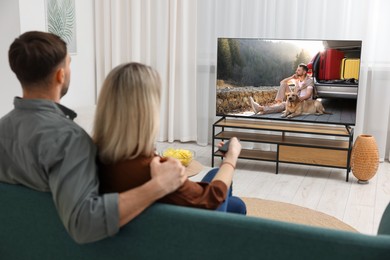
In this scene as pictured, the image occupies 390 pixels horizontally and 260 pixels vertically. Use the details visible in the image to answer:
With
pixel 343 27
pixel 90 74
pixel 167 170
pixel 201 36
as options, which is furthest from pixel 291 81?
pixel 167 170

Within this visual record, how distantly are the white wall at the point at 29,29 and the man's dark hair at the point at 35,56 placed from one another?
112 inches

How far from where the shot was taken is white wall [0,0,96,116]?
13.5 feet

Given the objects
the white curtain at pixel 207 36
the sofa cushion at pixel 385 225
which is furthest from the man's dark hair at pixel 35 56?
the white curtain at pixel 207 36

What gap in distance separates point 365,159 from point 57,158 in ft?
10.6

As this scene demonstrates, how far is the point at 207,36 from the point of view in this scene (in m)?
5.21

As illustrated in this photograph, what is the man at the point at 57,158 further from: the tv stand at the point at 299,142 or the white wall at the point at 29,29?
the tv stand at the point at 299,142

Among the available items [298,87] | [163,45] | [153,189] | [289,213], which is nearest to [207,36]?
[163,45]

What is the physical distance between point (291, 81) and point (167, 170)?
3162 millimetres

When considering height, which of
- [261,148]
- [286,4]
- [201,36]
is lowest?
[261,148]

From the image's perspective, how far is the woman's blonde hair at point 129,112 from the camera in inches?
57.4

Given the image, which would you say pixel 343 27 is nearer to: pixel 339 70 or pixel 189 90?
pixel 339 70

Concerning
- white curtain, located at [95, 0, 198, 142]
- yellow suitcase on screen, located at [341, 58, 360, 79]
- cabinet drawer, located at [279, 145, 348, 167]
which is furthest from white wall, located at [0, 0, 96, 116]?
yellow suitcase on screen, located at [341, 58, 360, 79]

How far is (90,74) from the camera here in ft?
18.0

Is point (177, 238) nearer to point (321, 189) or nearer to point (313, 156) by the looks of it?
point (321, 189)
